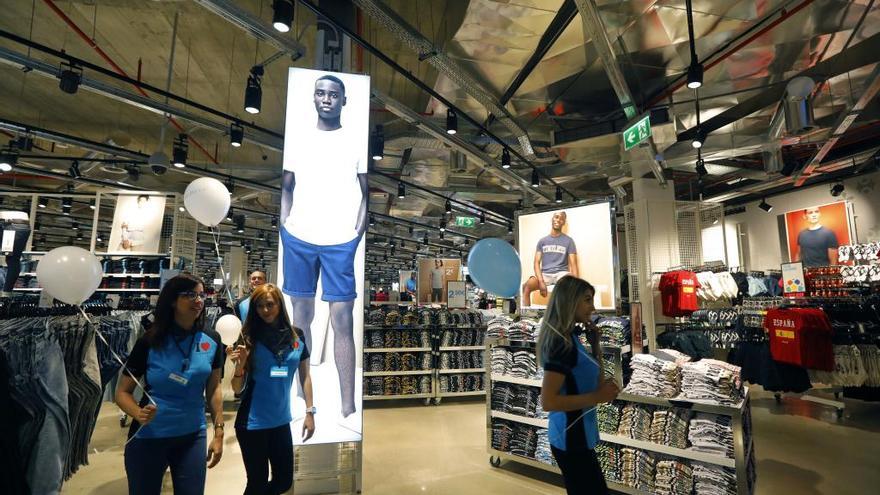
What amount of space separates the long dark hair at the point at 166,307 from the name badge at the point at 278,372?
0.46 meters

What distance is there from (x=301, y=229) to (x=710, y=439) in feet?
11.0

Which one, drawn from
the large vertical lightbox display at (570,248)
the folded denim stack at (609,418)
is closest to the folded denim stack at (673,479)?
the folded denim stack at (609,418)

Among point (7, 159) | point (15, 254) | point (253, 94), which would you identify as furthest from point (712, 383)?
point (7, 159)

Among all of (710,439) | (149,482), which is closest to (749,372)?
(710,439)

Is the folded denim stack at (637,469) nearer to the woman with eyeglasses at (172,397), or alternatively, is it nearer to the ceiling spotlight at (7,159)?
the woman with eyeglasses at (172,397)

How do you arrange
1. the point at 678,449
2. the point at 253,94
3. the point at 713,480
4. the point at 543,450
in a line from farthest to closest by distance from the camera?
the point at 253,94 < the point at 543,450 < the point at 678,449 < the point at 713,480

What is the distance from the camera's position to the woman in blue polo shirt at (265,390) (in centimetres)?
234

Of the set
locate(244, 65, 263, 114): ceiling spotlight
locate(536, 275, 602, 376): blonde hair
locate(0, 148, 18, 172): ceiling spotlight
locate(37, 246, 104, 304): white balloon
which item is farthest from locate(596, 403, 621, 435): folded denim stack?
locate(0, 148, 18, 172): ceiling spotlight

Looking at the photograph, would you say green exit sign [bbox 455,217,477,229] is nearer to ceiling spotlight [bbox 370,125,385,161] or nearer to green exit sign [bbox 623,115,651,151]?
ceiling spotlight [bbox 370,125,385,161]

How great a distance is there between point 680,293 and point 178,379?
7.03 meters

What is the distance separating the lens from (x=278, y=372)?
2406 mm

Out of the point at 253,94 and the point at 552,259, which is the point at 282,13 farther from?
the point at 552,259

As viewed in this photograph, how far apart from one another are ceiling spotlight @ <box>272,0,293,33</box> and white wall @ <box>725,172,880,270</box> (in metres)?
11.1

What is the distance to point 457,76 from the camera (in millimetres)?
5031
